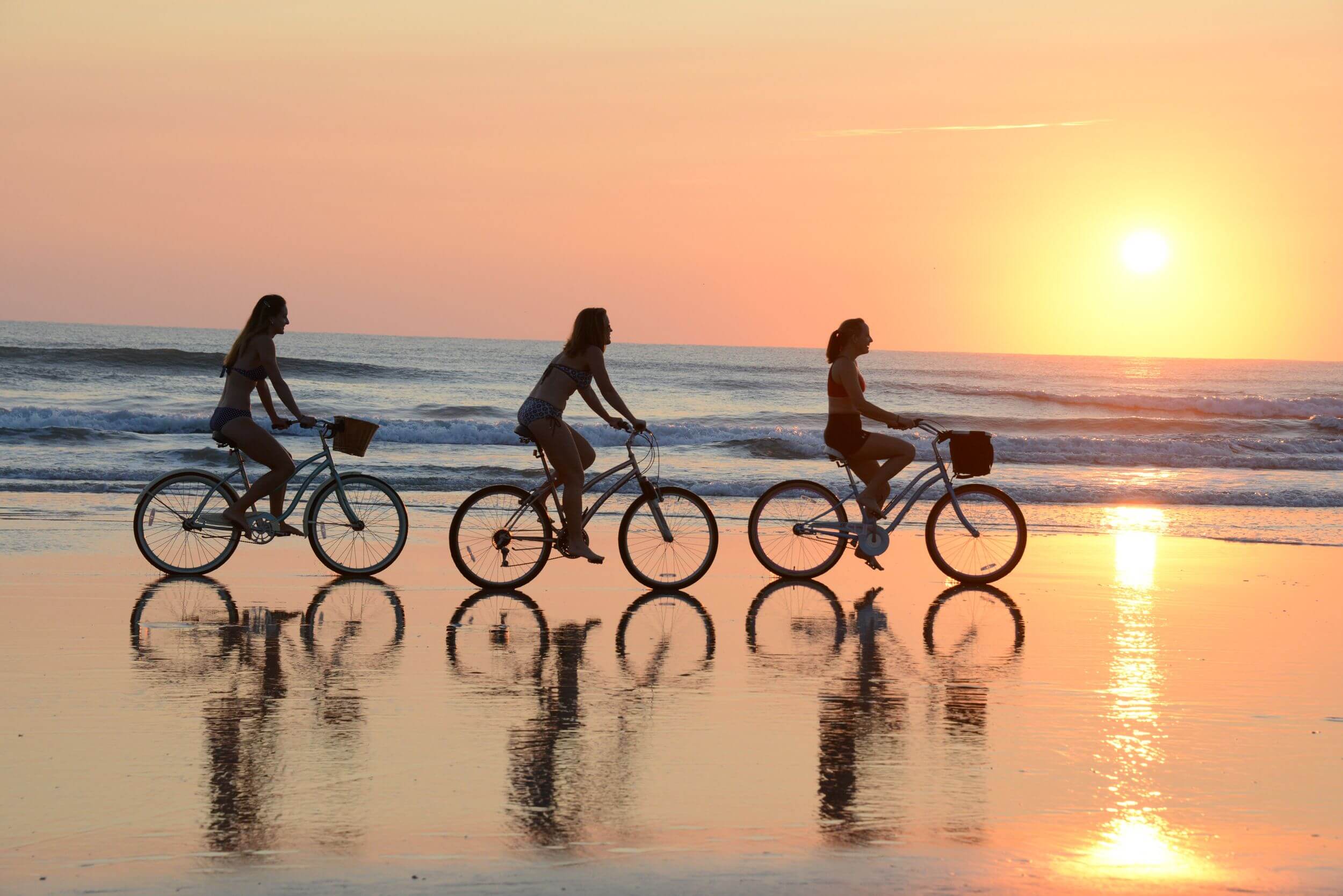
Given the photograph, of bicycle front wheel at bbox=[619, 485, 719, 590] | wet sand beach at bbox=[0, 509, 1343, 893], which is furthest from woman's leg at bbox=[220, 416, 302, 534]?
bicycle front wheel at bbox=[619, 485, 719, 590]

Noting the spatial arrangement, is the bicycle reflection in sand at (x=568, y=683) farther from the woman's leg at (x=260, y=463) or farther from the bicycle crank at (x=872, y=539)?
the woman's leg at (x=260, y=463)

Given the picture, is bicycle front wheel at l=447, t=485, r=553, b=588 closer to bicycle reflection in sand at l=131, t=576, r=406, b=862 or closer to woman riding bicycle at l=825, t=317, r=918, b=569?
bicycle reflection in sand at l=131, t=576, r=406, b=862

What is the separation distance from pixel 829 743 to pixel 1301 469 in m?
20.8

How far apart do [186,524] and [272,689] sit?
12.9ft

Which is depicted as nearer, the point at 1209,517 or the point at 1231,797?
the point at 1231,797

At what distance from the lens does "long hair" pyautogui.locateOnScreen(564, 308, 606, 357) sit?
8.73 metres

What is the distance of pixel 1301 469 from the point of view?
22906 millimetres

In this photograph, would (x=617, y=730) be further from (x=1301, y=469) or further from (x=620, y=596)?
(x=1301, y=469)

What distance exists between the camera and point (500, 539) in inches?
356

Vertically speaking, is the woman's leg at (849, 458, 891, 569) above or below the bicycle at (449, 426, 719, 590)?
above

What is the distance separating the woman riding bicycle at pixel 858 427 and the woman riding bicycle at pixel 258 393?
12.2ft

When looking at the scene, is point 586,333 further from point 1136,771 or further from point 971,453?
point 1136,771

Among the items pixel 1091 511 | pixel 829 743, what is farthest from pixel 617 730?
pixel 1091 511

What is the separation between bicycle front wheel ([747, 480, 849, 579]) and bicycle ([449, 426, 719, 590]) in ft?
1.93
